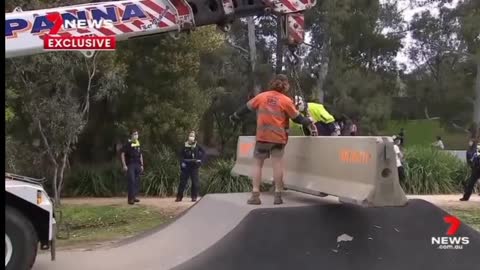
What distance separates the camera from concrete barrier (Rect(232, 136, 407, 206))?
606 cm

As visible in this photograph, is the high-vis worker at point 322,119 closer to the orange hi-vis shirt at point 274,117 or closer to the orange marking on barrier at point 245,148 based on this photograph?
the orange marking on barrier at point 245,148

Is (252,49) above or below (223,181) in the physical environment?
above

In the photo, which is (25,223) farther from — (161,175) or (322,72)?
(322,72)

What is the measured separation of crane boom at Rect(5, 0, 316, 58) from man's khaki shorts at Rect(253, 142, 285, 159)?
5.23ft

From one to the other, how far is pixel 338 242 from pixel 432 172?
47.2 feet

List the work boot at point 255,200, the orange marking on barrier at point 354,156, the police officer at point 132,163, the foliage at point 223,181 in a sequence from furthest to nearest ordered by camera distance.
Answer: the foliage at point 223,181, the police officer at point 132,163, the work boot at point 255,200, the orange marking on barrier at point 354,156

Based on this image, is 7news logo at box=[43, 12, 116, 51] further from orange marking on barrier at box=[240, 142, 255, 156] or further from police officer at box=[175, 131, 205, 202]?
police officer at box=[175, 131, 205, 202]

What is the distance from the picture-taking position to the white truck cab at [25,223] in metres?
5.83

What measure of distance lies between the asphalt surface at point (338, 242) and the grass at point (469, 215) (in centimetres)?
667

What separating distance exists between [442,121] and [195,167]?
29479 mm

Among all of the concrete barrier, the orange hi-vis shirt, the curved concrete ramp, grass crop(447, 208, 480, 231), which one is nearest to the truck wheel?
the curved concrete ramp

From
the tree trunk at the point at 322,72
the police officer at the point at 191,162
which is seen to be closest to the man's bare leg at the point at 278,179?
the police officer at the point at 191,162

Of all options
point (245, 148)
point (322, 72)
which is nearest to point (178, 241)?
point (245, 148)

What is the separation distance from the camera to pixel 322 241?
6.09m
